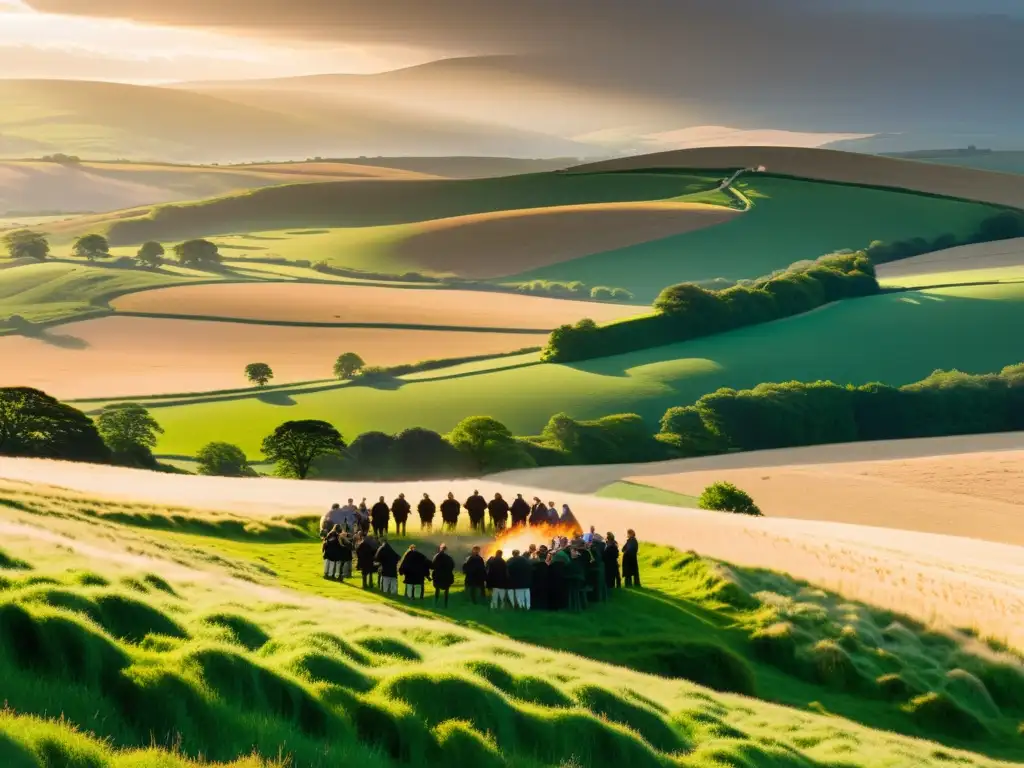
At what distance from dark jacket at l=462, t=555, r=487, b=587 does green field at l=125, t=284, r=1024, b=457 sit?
59.8m

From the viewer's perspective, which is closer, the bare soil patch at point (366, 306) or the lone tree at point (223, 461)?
the lone tree at point (223, 461)

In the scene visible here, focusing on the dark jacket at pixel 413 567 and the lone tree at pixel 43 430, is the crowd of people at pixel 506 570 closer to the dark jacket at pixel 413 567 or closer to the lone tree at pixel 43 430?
the dark jacket at pixel 413 567

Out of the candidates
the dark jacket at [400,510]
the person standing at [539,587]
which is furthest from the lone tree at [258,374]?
the person standing at [539,587]

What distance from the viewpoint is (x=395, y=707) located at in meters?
18.9

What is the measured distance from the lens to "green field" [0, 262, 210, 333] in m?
150

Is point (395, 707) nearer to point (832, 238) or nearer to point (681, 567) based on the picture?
point (681, 567)

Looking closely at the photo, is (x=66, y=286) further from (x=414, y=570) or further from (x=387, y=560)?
(x=414, y=570)

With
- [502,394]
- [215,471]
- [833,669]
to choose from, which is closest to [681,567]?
[833,669]

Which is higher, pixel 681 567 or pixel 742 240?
pixel 742 240

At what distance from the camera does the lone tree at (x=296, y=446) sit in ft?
270

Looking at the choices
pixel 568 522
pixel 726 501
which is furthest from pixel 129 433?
pixel 568 522

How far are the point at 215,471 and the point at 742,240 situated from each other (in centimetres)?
12075

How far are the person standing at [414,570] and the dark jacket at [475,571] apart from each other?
94 centimetres

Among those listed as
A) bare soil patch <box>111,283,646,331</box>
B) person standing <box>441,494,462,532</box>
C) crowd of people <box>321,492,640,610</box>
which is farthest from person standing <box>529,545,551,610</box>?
bare soil patch <box>111,283,646,331</box>
